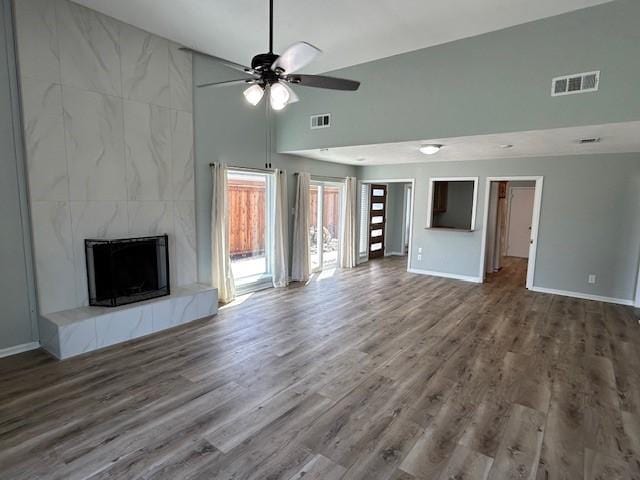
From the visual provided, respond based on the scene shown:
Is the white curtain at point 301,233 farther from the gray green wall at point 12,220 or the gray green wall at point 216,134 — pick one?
the gray green wall at point 12,220

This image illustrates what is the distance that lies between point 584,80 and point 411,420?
373cm

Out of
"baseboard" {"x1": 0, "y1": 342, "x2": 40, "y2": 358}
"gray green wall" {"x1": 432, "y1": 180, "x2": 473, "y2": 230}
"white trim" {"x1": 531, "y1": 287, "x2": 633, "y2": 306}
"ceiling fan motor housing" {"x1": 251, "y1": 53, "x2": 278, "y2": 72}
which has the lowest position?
"baseboard" {"x1": 0, "y1": 342, "x2": 40, "y2": 358}

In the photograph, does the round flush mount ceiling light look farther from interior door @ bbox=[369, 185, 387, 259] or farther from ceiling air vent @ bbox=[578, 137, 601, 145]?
interior door @ bbox=[369, 185, 387, 259]

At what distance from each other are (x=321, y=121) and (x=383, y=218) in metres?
4.58

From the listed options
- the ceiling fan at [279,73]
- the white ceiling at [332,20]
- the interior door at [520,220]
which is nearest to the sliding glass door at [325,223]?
the white ceiling at [332,20]

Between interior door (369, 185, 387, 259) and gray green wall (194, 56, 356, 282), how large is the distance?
3.93 m

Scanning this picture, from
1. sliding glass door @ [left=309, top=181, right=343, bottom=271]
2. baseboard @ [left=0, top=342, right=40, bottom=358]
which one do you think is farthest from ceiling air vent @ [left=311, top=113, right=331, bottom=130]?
baseboard @ [left=0, top=342, right=40, bottom=358]

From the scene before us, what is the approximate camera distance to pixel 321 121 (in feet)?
17.9

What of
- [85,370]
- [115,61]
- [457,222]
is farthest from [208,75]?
[457,222]

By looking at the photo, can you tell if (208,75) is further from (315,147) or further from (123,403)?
(123,403)

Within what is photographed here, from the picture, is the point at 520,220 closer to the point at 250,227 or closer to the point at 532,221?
the point at 532,221

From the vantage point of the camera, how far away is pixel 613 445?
7.57 ft

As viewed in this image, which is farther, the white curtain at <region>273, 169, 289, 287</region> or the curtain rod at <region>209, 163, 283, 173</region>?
the white curtain at <region>273, 169, 289, 287</region>

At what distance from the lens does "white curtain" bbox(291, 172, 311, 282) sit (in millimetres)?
6535
